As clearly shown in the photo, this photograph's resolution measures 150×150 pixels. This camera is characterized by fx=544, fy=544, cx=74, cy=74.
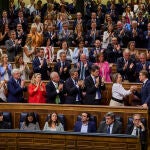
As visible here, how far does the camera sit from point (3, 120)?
9109 millimetres

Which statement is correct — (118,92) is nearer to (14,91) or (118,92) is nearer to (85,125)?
(85,125)

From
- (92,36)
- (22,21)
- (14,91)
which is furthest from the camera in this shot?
(22,21)

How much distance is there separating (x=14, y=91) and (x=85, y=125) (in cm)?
156

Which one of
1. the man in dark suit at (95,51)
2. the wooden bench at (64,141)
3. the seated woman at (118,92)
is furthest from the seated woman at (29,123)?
the man in dark suit at (95,51)

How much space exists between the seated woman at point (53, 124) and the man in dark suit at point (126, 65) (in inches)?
78.9

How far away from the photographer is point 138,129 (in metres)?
8.27

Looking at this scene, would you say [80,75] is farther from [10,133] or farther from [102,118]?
[10,133]

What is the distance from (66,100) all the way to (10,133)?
5.16 ft

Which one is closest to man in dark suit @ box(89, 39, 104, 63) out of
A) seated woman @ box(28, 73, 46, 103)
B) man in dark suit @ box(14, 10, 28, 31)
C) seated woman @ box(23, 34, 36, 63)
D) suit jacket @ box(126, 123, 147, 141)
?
seated woman @ box(23, 34, 36, 63)

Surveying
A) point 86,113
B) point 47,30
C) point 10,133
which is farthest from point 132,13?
point 10,133

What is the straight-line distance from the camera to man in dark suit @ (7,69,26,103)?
947 cm

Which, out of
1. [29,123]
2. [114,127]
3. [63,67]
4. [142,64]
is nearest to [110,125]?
[114,127]

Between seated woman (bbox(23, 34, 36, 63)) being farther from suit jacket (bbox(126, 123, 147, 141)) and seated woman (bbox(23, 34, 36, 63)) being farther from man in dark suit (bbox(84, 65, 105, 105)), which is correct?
suit jacket (bbox(126, 123, 147, 141))

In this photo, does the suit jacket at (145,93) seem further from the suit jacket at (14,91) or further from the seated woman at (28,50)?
the seated woman at (28,50)
